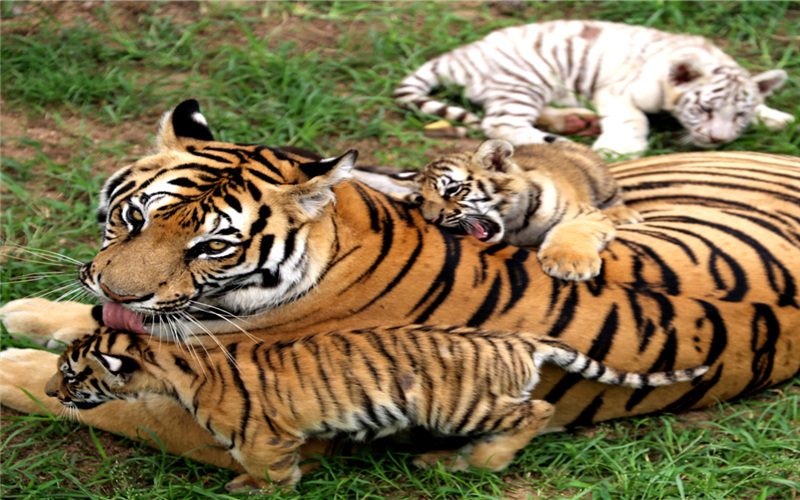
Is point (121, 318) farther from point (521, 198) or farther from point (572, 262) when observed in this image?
point (521, 198)

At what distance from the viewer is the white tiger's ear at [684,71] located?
4.42 m

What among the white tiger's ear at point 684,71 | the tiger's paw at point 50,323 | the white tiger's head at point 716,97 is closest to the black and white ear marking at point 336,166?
the tiger's paw at point 50,323

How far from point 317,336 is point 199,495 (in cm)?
65

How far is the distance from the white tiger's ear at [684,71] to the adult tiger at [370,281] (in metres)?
1.72

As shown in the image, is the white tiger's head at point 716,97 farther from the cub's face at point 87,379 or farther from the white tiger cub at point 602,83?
the cub's face at point 87,379

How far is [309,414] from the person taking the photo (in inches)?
97.0

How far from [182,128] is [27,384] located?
106 centimetres

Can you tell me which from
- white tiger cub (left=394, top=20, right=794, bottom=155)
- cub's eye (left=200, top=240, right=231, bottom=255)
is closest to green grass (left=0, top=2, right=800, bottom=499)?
white tiger cub (left=394, top=20, right=794, bottom=155)

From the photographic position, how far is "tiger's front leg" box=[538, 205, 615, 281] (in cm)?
275

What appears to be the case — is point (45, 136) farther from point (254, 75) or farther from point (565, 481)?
point (565, 481)

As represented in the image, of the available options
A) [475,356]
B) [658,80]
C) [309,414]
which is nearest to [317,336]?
[309,414]

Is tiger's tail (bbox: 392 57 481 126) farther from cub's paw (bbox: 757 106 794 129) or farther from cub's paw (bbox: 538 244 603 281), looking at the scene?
cub's paw (bbox: 538 244 603 281)

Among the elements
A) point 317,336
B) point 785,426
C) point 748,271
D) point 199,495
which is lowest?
point 199,495

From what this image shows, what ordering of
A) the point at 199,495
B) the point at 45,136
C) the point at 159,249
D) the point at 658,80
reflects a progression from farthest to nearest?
1. the point at 658,80
2. the point at 45,136
3. the point at 199,495
4. the point at 159,249
